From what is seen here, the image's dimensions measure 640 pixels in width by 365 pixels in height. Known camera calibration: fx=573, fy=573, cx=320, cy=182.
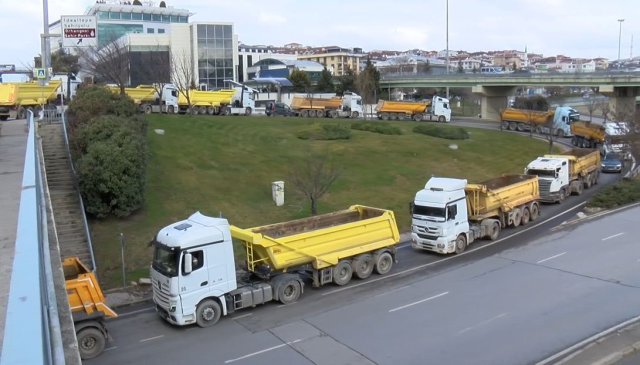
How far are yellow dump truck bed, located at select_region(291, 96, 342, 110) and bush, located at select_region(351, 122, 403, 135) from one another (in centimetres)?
1075

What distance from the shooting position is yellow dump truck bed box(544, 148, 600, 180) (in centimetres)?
3256

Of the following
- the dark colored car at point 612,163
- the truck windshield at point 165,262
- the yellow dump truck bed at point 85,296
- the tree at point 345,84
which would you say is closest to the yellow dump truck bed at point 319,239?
the truck windshield at point 165,262

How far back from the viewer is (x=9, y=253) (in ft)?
33.1

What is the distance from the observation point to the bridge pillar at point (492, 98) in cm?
7112

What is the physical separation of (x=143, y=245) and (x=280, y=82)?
63709mm

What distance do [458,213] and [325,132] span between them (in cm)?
2302

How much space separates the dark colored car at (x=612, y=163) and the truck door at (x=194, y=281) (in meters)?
34.9

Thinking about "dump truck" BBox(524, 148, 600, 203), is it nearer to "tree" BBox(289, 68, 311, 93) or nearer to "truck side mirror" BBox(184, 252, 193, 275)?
"truck side mirror" BBox(184, 252, 193, 275)

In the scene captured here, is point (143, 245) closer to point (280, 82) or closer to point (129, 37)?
point (129, 37)

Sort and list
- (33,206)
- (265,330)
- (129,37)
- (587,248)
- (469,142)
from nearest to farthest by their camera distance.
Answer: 1. (33,206)
2. (265,330)
3. (587,248)
4. (469,142)
5. (129,37)

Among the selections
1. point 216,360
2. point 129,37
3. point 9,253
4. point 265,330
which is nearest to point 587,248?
point 265,330

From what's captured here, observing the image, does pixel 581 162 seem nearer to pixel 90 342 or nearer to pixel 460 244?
pixel 460 244

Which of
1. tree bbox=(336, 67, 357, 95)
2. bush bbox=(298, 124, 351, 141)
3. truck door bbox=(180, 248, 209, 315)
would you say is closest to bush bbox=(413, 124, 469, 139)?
bush bbox=(298, 124, 351, 141)

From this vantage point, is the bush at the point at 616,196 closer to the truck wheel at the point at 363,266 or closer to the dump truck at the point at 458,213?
the dump truck at the point at 458,213
